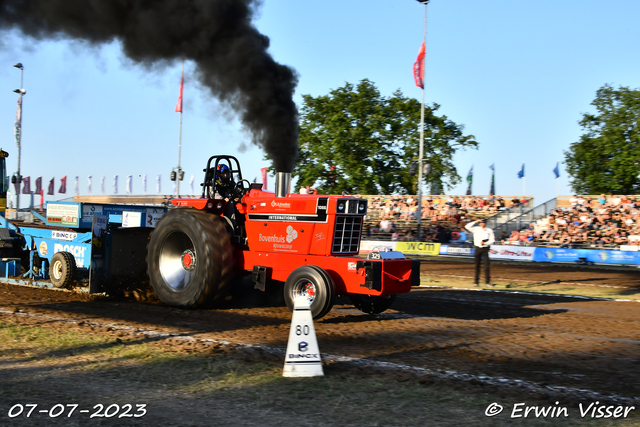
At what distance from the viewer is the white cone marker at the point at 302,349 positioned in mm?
5074

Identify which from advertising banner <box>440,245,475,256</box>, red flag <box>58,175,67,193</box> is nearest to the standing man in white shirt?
advertising banner <box>440,245,475,256</box>

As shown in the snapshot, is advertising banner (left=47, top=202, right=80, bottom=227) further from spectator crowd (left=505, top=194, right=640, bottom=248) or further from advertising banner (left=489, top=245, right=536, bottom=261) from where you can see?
spectator crowd (left=505, top=194, right=640, bottom=248)

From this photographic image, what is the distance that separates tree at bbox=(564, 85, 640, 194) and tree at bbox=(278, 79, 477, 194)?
819 cm

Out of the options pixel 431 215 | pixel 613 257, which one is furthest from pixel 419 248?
pixel 613 257

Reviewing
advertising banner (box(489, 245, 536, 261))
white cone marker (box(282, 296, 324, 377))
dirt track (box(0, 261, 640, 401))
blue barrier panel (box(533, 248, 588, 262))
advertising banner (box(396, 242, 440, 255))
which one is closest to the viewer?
white cone marker (box(282, 296, 324, 377))

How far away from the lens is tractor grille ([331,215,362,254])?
7906 mm

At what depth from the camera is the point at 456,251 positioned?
23062mm

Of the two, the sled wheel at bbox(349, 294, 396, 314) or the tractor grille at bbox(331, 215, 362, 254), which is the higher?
the tractor grille at bbox(331, 215, 362, 254)

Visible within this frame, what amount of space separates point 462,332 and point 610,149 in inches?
1394

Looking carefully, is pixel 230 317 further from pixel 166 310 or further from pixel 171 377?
pixel 171 377

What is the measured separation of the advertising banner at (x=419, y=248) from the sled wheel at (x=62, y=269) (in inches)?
632

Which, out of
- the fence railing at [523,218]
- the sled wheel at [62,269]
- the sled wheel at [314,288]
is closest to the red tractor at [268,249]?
the sled wheel at [314,288]

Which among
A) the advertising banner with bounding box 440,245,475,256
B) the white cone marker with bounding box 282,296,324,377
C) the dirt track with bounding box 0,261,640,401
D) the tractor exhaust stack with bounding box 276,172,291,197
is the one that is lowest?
the dirt track with bounding box 0,261,640,401

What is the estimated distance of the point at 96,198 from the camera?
1980 inches
